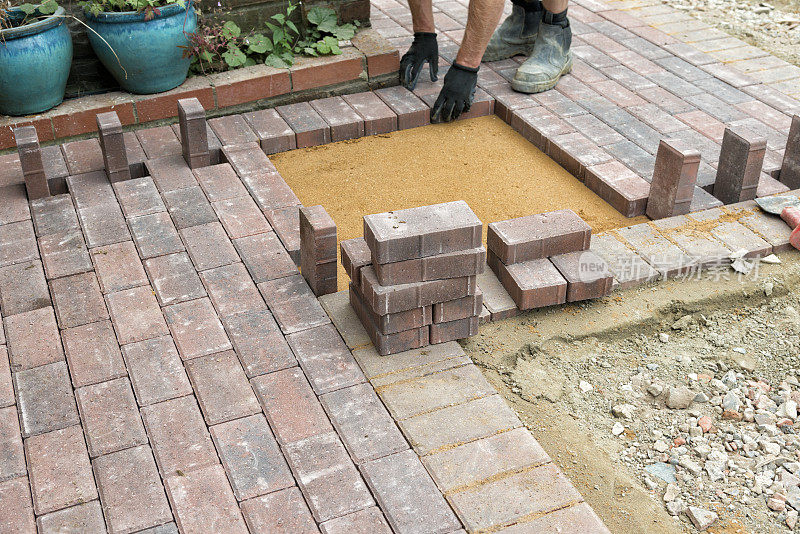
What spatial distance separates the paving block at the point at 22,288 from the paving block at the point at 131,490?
1010 millimetres

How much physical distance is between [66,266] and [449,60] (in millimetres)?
3085

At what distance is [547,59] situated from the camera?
5367 millimetres

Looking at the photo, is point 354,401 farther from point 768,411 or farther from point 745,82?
point 745,82

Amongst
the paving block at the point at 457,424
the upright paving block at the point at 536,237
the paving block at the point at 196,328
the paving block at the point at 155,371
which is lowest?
the paving block at the point at 457,424

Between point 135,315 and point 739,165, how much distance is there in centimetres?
297

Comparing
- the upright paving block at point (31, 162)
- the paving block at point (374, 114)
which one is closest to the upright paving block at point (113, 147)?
the upright paving block at point (31, 162)

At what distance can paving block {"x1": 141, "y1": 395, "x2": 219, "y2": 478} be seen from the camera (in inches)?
106

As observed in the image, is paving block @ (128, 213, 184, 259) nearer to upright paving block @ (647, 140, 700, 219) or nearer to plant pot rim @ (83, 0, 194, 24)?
plant pot rim @ (83, 0, 194, 24)

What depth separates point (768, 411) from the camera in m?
3.04

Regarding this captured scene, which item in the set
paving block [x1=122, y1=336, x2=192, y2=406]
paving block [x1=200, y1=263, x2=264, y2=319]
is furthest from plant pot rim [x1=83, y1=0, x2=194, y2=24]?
paving block [x1=122, y1=336, x2=192, y2=406]

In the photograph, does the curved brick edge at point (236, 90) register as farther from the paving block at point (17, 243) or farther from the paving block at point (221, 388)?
the paving block at point (221, 388)

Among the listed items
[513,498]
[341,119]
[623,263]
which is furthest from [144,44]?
[513,498]

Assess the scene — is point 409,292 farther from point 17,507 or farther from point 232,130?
point 232,130

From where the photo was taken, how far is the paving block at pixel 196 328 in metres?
3.17
